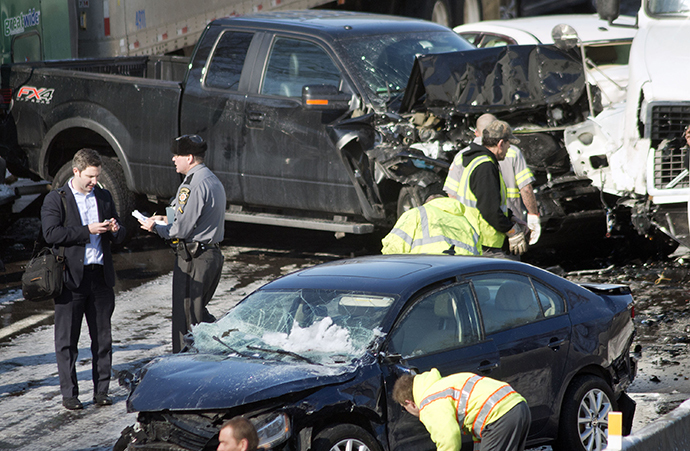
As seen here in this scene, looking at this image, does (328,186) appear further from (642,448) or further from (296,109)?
(642,448)

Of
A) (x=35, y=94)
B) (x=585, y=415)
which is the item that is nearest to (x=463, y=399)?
(x=585, y=415)

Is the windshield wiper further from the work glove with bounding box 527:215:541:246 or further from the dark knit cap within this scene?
the work glove with bounding box 527:215:541:246

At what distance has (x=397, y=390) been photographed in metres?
4.37

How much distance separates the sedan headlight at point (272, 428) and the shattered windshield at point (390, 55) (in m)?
5.19

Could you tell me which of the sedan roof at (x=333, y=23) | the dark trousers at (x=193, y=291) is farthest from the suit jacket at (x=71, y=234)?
the sedan roof at (x=333, y=23)

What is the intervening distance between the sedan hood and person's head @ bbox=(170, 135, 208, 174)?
230 cm

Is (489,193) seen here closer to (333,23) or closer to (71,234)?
(71,234)

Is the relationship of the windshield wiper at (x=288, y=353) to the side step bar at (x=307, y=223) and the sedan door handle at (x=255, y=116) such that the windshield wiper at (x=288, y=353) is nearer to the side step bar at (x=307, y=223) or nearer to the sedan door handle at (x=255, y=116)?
the side step bar at (x=307, y=223)

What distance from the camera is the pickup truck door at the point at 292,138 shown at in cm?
927

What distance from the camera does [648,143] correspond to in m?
8.38

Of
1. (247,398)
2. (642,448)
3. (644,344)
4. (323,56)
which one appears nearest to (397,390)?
(247,398)

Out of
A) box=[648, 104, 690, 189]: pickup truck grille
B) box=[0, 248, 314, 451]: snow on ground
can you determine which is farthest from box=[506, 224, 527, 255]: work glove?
box=[0, 248, 314, 451]: snow on ground

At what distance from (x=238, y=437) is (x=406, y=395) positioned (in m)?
0.80

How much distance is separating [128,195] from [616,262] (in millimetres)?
4975
